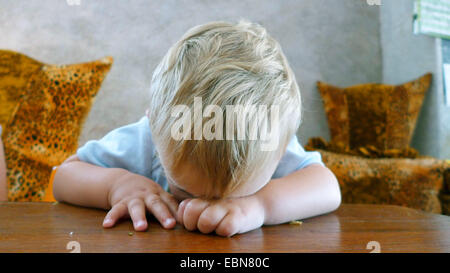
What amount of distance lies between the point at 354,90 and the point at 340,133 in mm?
163

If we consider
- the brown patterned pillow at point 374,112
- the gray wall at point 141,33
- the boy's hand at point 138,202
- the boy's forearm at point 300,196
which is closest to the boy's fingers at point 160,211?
the boy's hand at point 138,202

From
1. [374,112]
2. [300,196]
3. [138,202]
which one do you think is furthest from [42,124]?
[374,112]

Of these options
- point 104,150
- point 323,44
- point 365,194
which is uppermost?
point 323,44

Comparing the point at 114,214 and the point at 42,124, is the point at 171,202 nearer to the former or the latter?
the point at 114,214

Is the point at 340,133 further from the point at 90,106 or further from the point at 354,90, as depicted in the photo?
the point at 90,106

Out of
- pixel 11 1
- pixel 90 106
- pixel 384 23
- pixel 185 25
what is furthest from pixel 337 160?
pixel 11 1

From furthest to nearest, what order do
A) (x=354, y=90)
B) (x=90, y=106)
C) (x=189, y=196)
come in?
(x=354, y=90)
(x=90, y=106)
(x=189, y=196)

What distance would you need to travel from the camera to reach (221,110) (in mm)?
273

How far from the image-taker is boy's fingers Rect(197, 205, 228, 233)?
0.99 ft

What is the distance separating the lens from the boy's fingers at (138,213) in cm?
31

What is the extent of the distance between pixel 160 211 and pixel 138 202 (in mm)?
32

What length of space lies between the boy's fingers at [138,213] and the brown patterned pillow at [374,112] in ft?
2.68

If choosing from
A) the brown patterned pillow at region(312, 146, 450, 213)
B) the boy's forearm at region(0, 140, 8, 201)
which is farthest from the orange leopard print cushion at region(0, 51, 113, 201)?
the brown patterned pillow at region(312, 146, 450, 213)
